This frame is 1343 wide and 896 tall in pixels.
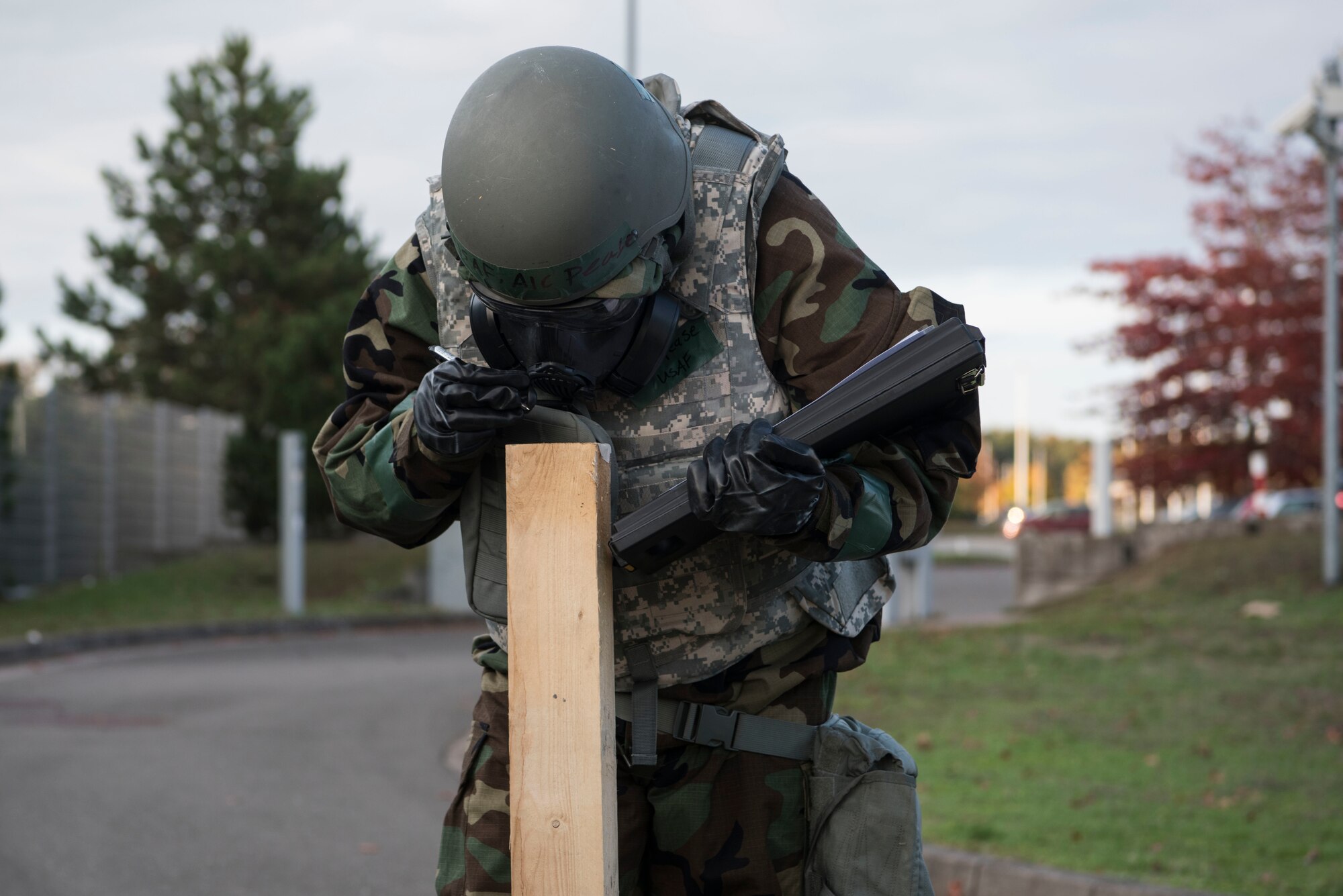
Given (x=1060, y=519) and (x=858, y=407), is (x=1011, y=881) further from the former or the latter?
(x=1060, y=519)

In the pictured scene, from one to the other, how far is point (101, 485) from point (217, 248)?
9850 millimetres

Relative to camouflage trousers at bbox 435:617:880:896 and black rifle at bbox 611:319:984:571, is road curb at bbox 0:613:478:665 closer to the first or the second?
camouflage trousers at bbox 435:617:880:896

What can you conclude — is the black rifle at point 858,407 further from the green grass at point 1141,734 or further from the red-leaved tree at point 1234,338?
the red-leaved tree at point 1234,338

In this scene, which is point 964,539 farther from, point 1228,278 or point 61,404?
point 61,404

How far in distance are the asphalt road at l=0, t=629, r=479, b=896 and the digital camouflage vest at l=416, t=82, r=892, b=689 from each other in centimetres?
344

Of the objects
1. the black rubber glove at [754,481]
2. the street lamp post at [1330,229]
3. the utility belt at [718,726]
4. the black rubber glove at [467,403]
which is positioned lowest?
the utility belt at [718,726]

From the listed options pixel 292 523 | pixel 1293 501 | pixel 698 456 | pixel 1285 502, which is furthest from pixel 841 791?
pixel 1285 502

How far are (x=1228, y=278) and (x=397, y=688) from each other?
1353cm

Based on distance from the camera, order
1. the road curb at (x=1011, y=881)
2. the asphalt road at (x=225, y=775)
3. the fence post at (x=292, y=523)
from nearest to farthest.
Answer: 1. the road curb at (x=1011, y=881)
2. the asphalt road at (x=225, y=775)
3. the fence post at (x=292, y=523)

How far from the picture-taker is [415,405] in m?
1.98

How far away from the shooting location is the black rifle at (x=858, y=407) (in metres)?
1.88

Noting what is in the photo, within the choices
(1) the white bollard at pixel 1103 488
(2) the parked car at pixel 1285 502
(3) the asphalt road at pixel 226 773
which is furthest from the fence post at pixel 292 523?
(2) the parked car at pixel 1285 502

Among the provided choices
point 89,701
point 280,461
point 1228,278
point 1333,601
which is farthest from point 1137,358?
point 89,701

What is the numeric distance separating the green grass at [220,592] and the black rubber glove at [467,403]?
500 inches
